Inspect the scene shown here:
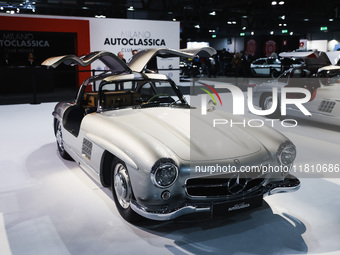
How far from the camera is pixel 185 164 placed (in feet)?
9.93

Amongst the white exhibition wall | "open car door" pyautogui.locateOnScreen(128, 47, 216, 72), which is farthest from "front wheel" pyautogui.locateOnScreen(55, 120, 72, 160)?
the white exhibition wall

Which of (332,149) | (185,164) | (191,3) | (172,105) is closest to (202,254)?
(185,164)

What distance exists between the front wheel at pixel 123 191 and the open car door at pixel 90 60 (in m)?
1.79

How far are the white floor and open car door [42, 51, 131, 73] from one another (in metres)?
1.44

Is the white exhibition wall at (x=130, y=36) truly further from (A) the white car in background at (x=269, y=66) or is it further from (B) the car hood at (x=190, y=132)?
(B) the car hood at (x=190, y=132)

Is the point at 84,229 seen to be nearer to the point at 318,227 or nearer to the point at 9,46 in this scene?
the point at 318,227

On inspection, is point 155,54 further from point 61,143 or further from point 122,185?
point 122,185

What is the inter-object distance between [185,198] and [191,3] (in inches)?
978

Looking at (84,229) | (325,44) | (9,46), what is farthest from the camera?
(325,44)

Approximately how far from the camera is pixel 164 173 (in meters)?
2.98

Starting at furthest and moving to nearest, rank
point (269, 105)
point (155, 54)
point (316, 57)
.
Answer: point (269, 105) < point (316, 57) < point (155, 54)

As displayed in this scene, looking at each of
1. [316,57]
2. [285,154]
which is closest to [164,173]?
[285,154]

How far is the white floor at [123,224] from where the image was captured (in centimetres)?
300

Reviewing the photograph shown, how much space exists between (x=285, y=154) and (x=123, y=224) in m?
1.67
